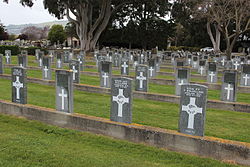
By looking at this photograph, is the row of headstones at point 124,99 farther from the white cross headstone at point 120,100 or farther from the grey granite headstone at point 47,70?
the grey granite headstone at point 47,70

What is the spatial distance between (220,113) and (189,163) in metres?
4.25

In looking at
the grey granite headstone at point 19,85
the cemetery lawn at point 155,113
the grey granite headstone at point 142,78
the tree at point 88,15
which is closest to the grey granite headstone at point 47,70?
the cemetery lawn at point 155,113

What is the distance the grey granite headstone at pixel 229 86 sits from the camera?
1035 cm

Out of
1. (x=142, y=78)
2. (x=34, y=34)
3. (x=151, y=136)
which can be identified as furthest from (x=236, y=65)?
(x=34, y=34)

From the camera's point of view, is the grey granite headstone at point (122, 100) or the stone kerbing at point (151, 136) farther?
the grey granite headstone at point (122, 100)

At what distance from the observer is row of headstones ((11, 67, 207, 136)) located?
5.96 m

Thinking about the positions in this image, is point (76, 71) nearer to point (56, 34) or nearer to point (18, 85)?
point (18, 85)

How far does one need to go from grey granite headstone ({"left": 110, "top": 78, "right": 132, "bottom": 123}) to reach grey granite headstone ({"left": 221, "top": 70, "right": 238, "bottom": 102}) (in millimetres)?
5105

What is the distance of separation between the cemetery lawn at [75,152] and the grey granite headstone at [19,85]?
1.31m

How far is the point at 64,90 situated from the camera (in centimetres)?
743

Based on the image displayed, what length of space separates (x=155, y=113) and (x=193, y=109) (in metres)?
2.93

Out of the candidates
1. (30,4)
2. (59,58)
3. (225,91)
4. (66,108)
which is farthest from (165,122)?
(30,4)

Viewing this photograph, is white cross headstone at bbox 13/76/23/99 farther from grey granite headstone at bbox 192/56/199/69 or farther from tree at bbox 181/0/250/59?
tree at bbox 181/0/250/59

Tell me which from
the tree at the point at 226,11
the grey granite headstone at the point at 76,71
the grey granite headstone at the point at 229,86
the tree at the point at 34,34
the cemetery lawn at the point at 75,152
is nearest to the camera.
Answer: the cemetery lawn at the point at 75,152
